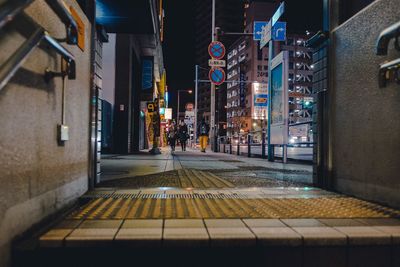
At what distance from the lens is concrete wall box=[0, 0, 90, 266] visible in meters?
1.96

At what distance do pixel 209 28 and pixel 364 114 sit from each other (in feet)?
430

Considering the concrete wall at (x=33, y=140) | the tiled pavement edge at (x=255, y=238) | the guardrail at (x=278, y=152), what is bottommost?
the tiled pavement edge at (x=255, y=238)

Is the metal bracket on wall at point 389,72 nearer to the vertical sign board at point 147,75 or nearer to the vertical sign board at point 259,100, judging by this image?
the vertical sign board at point 259,100

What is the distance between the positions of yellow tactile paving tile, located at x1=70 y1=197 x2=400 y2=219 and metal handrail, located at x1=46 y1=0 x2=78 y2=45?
5.08ft

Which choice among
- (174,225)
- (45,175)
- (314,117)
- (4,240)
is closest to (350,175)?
(314,117)

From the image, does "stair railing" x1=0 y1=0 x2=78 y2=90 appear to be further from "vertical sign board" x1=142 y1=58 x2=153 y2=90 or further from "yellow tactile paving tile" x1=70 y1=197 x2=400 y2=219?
"vertical sign board" x1=142 y1=58 x2=153 y2=90

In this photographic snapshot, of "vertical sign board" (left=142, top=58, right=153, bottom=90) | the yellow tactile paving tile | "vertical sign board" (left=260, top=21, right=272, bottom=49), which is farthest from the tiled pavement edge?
"vertical sign board" (left=142, top=58, right=153, bottom=90)

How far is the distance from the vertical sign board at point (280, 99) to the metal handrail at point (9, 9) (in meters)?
8.29

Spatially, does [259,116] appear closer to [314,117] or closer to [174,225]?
[314,117]

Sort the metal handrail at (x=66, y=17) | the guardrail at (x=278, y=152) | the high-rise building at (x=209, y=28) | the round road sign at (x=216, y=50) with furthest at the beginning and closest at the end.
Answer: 1. the high-rise building at (x=209, y=28)
2. the round road sign at (x=216, y=50)
3. the guardrail at (x=278, y=152)
4. the metal handrail at (x=66, y=17)

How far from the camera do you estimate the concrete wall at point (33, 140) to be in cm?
196

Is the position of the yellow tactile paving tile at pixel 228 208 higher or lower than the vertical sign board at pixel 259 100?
lower

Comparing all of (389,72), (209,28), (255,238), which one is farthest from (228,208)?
(209,28)

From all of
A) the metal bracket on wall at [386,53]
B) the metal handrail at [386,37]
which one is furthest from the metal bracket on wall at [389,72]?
the metal handrail at [386,37]
